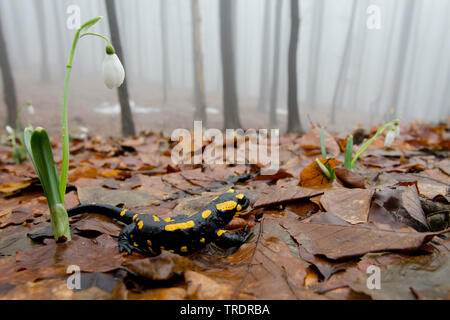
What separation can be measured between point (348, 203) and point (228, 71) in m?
11.6

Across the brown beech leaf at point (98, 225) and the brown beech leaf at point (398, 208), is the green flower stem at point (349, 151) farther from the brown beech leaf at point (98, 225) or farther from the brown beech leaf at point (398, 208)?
the brown beech leaf at point (98, 225)

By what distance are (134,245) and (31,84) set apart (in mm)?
34856

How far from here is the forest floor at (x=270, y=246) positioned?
1.07m

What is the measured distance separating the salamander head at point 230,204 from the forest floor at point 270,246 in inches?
2.9

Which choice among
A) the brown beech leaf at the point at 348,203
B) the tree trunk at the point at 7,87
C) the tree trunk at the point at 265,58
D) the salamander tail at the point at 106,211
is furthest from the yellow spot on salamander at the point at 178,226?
the tree trunk at the point at 265,58

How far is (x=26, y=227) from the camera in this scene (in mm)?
1789

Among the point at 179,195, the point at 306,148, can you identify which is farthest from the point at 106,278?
the point at 306,148

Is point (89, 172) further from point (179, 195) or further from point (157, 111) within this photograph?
point (157, 111)

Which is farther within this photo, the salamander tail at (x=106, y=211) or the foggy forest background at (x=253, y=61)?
the foggy forest background at (x=253, y=61)

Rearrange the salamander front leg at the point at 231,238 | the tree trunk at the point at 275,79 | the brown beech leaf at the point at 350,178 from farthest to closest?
1. the tree trunk at the point at 275,79
2. the brown beech leaf at the point at 350,178
3. the salamander front leg at the point at 231,238

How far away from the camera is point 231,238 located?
1.61 metres

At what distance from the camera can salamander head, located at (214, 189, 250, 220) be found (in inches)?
71.7

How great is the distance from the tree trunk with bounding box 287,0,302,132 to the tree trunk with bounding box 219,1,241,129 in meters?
2.62

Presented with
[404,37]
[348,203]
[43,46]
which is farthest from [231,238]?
[43,46]
